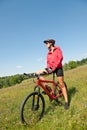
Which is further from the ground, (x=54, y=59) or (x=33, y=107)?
(x=54, y=59)

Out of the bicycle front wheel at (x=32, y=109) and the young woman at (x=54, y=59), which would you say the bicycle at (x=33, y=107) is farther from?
the young woman at (x=54, y=59)

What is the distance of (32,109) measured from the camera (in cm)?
888

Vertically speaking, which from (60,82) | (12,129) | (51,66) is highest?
(51,66)

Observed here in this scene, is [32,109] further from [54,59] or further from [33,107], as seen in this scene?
[54,59]

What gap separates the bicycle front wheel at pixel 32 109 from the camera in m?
8.47

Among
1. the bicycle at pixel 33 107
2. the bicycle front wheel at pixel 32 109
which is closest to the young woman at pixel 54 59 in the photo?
the bicycle at pixel 33 107

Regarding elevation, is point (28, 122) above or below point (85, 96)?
below

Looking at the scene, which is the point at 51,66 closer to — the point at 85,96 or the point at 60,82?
the point at 60,82

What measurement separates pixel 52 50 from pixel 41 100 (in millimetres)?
2086

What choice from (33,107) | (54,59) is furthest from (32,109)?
(54,59)

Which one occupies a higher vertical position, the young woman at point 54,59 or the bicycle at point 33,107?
the young woman at point 54,59

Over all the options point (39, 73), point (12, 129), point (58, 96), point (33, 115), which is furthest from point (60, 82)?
point (12, 129)

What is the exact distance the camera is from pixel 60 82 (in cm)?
1038

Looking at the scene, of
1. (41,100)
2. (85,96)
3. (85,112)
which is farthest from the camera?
(85,96)
